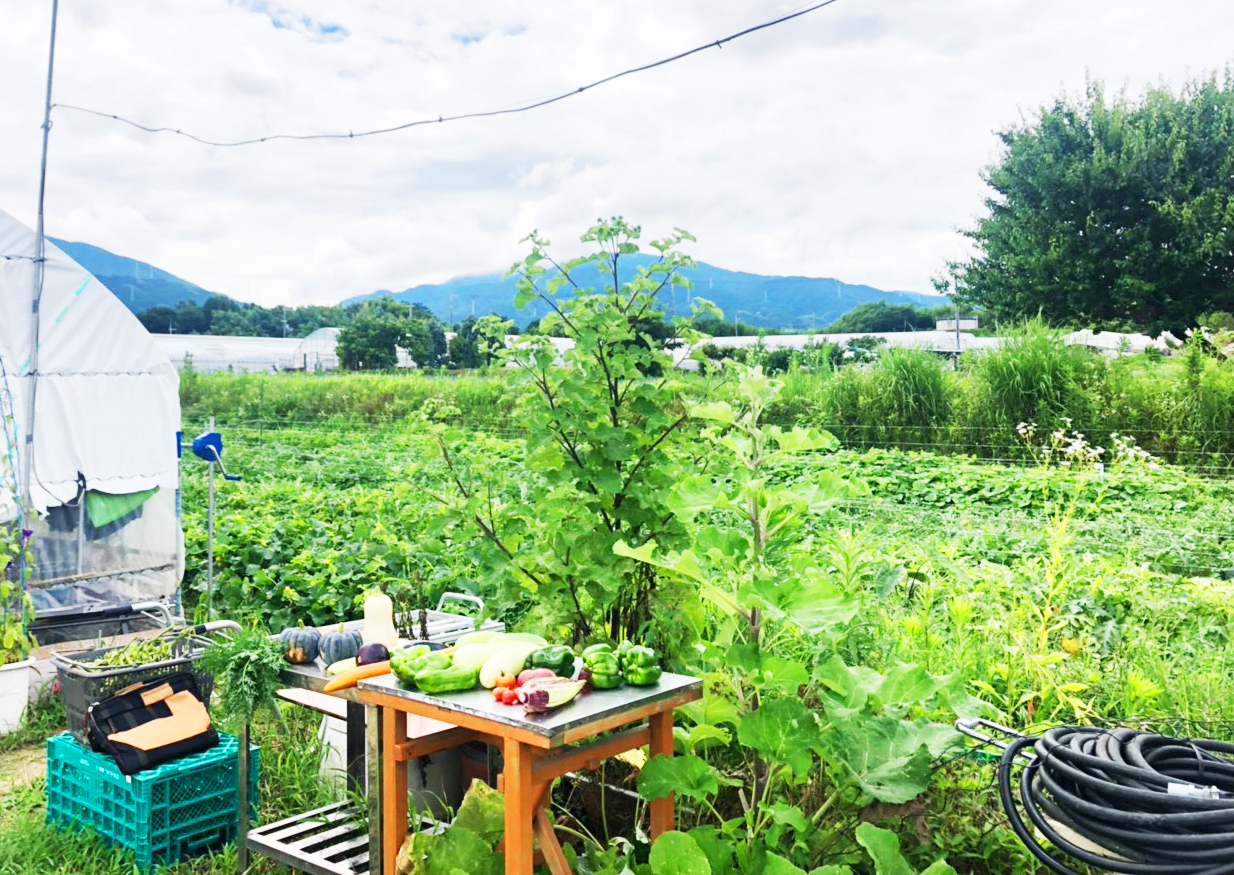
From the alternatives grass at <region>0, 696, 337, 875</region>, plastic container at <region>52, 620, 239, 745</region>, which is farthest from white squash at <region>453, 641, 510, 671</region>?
plastic container at <region>52, 620, 239, 745</region>

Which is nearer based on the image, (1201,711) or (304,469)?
(1201,711)

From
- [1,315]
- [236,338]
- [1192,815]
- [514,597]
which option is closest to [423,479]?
[1,315]

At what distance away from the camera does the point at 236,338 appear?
37875 millimetres

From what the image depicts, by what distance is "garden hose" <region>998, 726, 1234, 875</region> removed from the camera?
1942 millimetres

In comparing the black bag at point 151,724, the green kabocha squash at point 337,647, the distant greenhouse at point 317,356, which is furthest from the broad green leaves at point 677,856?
the distant greenhouse at point 317,356

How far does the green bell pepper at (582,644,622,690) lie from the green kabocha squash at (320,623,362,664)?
1088 millimetres

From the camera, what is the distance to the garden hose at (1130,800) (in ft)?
6.37

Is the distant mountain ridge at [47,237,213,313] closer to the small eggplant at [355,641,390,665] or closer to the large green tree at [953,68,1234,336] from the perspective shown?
the large green tree at [953,68,1234,336]

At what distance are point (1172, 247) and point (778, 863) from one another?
23.2m

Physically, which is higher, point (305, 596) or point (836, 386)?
point (836, 386)

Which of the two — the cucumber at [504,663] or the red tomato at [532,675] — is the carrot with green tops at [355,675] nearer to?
the cucumber at [504,663]

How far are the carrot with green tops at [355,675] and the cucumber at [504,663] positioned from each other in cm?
43

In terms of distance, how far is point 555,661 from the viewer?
2.61m

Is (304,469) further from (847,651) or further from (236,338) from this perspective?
(236,338)
